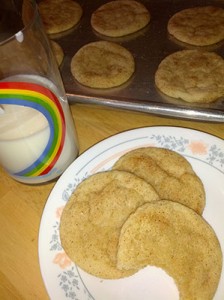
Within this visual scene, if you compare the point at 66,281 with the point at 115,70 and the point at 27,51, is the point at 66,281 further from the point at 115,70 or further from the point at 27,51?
the point at 115,70

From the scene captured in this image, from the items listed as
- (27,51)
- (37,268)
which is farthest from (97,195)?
(27,51)

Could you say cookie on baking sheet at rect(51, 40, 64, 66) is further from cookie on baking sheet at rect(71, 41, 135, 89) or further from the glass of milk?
the glass of milk

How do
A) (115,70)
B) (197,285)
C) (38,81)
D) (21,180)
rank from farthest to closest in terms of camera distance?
1. (115,70)
2. (21,180)
3. (38,81)
4. (197,285)

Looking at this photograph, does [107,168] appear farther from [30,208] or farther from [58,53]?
[58,53]

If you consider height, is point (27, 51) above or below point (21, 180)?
above

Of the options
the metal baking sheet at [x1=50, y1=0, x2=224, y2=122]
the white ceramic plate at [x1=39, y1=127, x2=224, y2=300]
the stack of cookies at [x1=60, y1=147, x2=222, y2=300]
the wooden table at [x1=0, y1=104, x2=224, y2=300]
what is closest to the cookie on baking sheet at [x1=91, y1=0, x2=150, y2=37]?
the metal baking sheet at [x1=50, y1=0, x2=224, y2=122]
